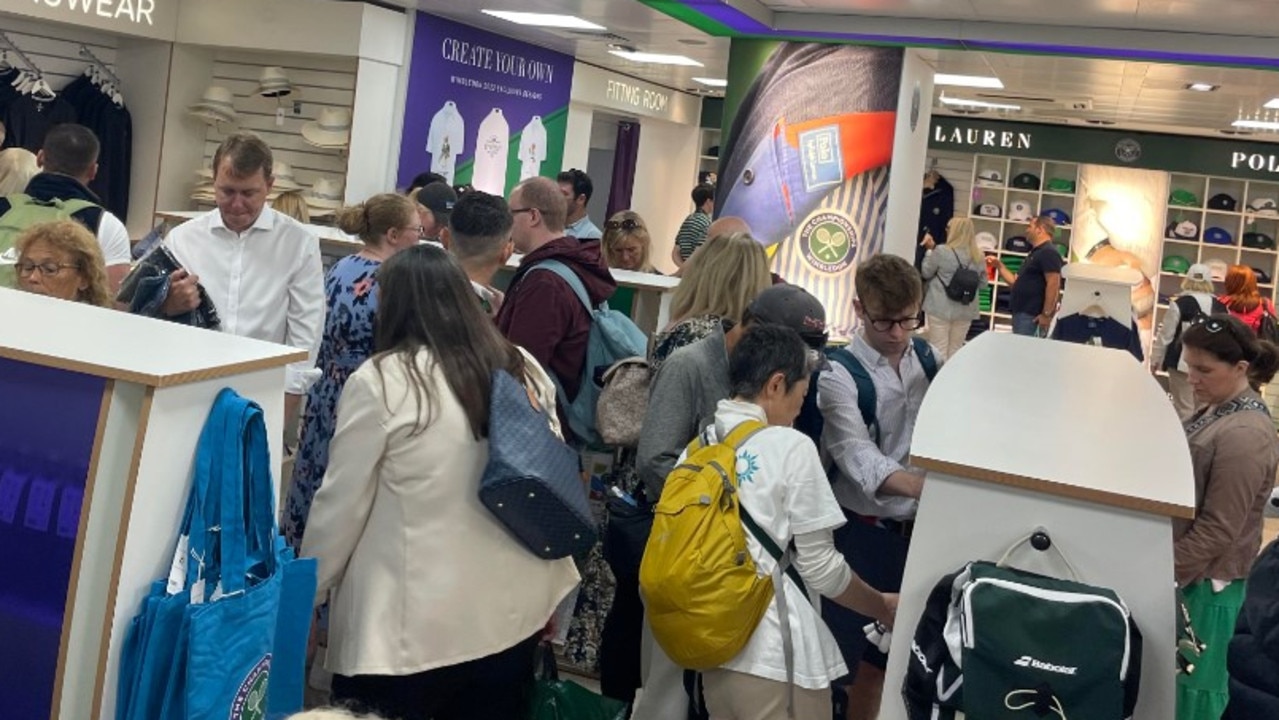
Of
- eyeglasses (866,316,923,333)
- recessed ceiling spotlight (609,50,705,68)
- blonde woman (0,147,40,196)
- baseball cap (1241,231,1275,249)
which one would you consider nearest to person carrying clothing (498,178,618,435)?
eyeglasses (866,316,923,333)

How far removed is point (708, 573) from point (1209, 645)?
1703 millimetres

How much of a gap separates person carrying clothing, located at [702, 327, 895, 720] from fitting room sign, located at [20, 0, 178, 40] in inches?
255

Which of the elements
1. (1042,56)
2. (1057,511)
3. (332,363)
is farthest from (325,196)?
(1057,511)

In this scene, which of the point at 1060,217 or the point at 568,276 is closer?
the point at 568,276

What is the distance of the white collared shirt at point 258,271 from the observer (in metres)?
4.29

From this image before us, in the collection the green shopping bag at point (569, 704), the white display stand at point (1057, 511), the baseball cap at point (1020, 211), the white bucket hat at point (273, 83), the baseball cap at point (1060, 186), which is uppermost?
the baseball cap at point (1060, 186)

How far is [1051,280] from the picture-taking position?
39.5 feet

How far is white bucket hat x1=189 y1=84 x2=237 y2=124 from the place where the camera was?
1017cm

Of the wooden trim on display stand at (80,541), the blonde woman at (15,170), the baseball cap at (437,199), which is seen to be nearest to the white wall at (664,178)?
the baseball cap at (437,199)

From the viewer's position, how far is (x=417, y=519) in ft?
9.07

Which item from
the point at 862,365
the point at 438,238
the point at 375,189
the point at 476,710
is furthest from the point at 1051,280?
the point at 476,710

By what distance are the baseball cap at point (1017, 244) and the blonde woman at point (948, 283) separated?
692 centimetres

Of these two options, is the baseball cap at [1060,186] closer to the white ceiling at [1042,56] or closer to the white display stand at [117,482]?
the white ceiling at [1042,56]

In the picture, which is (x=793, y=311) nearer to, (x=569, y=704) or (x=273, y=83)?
(x=569, y=704)
